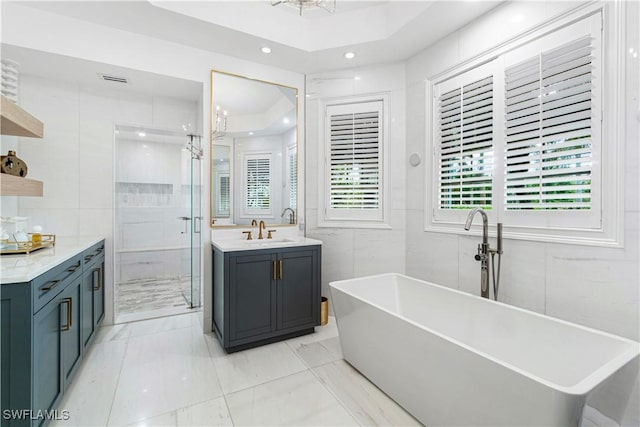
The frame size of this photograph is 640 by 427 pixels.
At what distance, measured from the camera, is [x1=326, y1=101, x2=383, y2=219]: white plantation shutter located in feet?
10.5

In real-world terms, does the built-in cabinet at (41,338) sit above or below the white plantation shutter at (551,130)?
below

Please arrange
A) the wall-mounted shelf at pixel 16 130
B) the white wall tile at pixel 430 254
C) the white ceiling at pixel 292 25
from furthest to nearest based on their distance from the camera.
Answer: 1. the white wall tile at pixel 430 254
2. the white ceiling at pixel 292 25
3. the wall-mounted shelf at pixel 16 130

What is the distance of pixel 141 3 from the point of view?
2.21m

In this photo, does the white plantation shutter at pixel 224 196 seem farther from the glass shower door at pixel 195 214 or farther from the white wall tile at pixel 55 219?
the white wall tile at pixel 55 219

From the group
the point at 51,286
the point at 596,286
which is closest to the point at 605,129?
the point at 596,286

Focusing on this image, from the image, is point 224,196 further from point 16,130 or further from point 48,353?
point 48,353

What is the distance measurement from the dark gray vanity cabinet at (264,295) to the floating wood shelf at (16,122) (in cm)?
160

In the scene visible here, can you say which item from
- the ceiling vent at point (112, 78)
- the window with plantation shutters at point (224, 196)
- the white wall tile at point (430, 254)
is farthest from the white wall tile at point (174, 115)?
the white wall tile at point (430, 254)

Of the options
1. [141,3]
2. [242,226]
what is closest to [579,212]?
[242,226]

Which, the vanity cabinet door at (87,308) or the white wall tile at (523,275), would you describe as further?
the vanity cabinet door at (87,308)

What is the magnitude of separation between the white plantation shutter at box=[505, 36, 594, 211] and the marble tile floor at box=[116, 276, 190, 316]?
369cm

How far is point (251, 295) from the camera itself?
2586 mm

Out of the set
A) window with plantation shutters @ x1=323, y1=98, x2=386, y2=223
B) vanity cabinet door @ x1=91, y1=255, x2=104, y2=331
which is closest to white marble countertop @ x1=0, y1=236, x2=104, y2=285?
vanity cabinet door @ x1=91, y1=255, x2=104, y2=331

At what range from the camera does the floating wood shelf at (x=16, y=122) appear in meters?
1.84
